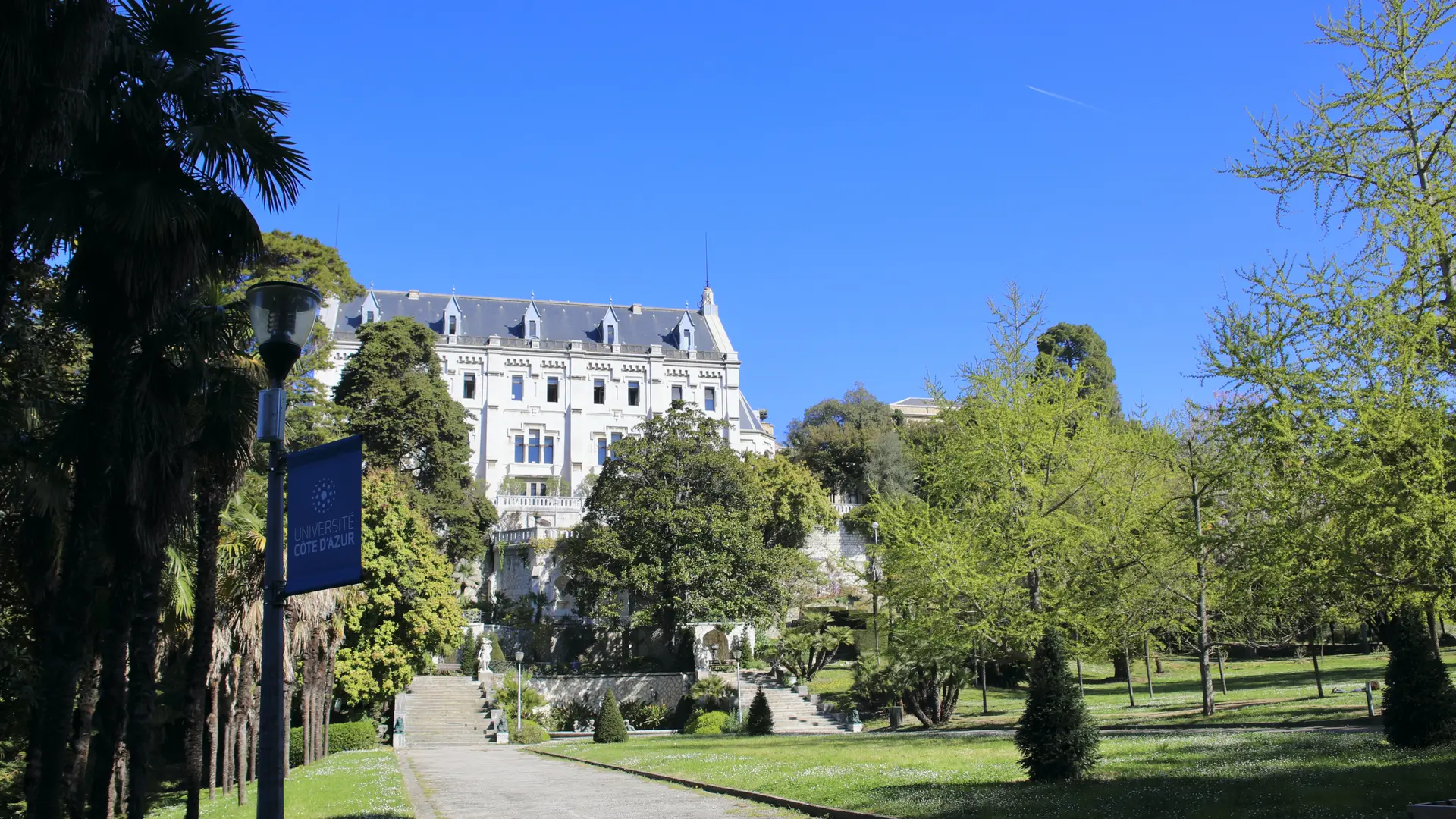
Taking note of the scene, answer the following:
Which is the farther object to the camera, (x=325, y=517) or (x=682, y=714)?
(x=682, y=714)

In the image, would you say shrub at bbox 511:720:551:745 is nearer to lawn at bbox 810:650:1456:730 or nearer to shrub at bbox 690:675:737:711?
shrub at bbox 690:675:737:711

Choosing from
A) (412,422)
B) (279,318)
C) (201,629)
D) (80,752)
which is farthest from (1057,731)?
(412,422)

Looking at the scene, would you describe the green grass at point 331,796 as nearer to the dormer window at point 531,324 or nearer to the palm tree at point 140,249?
the palm tree at point 140,249

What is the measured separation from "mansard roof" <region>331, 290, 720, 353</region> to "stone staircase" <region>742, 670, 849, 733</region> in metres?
38.2

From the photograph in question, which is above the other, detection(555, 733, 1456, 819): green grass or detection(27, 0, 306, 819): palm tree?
detection(27, 0, 306, 819): palm tree

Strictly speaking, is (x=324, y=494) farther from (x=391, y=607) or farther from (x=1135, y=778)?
(x=391, y=607)

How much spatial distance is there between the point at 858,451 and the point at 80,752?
194 ft

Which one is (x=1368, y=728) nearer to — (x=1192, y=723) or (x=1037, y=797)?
(x=1192, y=723)

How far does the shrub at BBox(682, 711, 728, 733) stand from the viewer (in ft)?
124

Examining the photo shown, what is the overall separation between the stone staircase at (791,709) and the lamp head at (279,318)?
3028cm

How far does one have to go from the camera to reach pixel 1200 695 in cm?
3312

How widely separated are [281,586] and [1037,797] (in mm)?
9521

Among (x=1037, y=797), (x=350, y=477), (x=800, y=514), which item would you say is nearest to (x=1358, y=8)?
(x=1037, y=797)

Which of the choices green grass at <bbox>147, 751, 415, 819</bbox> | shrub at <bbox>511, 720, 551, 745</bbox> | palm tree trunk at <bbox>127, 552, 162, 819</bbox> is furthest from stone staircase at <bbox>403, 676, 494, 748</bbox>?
palm tree trunk at <bbox>127, 552, 162, 819</bbox>
